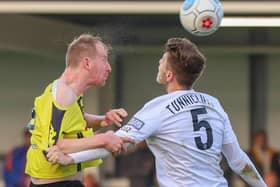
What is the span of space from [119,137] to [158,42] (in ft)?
26.4

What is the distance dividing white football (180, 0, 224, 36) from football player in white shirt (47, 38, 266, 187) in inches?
64.9

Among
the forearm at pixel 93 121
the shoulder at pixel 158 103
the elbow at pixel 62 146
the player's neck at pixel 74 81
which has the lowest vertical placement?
the elbow at pixel 62 146

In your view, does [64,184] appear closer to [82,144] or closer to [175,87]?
[82,144]

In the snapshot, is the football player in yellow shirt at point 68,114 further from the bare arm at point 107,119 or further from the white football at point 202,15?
the white football at point 202,15

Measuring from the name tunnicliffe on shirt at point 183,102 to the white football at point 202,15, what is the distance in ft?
5.58

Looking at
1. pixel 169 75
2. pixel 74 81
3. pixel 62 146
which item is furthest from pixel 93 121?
pixel 169 75

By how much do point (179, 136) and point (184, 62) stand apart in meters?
0.38

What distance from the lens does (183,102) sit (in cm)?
435

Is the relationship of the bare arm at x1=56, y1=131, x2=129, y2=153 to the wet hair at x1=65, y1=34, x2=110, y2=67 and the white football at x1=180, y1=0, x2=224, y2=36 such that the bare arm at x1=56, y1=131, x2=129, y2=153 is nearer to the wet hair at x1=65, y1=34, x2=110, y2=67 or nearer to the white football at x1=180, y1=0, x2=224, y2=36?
the wet hair at x1=65, y1=34, x2=110, y2=67

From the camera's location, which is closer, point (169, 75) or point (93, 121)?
point (169, 75)

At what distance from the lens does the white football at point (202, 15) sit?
6043 mm

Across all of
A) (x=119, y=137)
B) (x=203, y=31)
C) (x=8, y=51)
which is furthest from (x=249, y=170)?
(x=8, y=51)

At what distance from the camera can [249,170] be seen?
4656 mm

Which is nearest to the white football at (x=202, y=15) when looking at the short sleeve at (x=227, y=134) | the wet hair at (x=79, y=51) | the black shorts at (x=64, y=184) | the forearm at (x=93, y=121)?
the forearm at (x=93, y=121)
